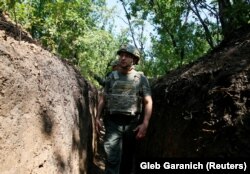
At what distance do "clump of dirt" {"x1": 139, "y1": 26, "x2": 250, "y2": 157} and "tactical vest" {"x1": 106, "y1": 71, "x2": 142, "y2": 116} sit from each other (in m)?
0.67

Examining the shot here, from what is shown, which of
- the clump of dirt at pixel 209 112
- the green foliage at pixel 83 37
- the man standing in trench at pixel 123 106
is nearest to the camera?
the clump of dirt at pixel 209 112

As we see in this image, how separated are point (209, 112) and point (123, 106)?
136cm

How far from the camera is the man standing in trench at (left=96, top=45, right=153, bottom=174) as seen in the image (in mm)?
4922

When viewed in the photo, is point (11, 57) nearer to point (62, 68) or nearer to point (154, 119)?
point (62, 68)

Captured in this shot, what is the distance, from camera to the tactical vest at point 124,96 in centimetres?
504

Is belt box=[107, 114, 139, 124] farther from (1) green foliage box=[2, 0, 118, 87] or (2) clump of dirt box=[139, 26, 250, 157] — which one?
(1) green foliage box=[2, 0, 118, 87]

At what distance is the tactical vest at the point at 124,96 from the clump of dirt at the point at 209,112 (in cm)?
67

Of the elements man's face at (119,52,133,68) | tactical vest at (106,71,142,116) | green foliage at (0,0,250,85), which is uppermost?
green foliage at (0,0,250,85)

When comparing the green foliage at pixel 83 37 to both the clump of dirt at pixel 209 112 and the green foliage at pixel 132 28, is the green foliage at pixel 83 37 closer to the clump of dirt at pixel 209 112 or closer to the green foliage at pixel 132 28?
the green foliage at pixel 132 28

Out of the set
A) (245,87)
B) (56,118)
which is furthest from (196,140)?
(56,118)

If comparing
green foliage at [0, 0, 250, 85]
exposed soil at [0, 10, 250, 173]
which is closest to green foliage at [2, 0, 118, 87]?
green foliage at [0, 0, 250, 85]

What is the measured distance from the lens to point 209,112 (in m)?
4.20

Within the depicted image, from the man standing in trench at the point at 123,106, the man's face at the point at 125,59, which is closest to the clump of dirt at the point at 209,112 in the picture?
the man standing in trench at the point at 123,106

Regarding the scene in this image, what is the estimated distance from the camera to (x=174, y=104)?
5410 millimetres
